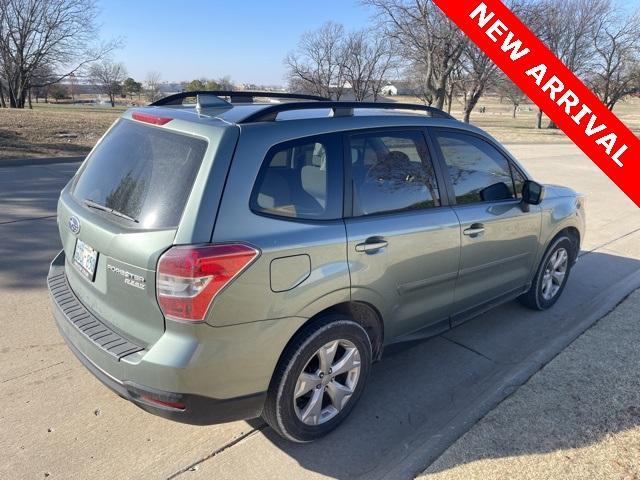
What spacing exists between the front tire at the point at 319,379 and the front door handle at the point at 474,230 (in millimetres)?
1079

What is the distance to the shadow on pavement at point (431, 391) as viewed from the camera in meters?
2.58

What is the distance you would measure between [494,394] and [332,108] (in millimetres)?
2068

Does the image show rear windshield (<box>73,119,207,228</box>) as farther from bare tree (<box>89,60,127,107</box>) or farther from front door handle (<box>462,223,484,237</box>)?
bare tree (<box>89,60,127,107</box>)

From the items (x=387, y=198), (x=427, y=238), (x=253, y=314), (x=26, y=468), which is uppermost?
(x=387, y=198)

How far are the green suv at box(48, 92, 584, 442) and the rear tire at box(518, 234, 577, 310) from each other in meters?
1.21

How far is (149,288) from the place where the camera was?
215cm

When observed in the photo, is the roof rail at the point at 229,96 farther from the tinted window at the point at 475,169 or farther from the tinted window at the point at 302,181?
the tinted window at the point at 475,169

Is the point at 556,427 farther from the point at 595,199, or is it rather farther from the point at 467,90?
the point at 467,90

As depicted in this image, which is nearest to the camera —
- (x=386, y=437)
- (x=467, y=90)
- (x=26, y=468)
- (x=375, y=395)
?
(x=26, y=468)

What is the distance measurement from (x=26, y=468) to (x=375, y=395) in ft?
6.45

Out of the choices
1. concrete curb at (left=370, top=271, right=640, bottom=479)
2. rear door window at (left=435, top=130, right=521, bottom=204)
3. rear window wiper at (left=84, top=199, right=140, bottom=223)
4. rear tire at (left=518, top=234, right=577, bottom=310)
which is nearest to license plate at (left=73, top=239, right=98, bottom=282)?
rear window wiper at (left=84, top=199, right=140, bottom=223)

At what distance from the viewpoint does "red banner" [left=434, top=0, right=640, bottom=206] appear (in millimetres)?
2658

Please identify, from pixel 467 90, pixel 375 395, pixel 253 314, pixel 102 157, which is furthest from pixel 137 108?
pixel 467 90

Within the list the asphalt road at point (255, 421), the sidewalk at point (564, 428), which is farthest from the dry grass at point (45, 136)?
the sidewalk at point (564, 428)
